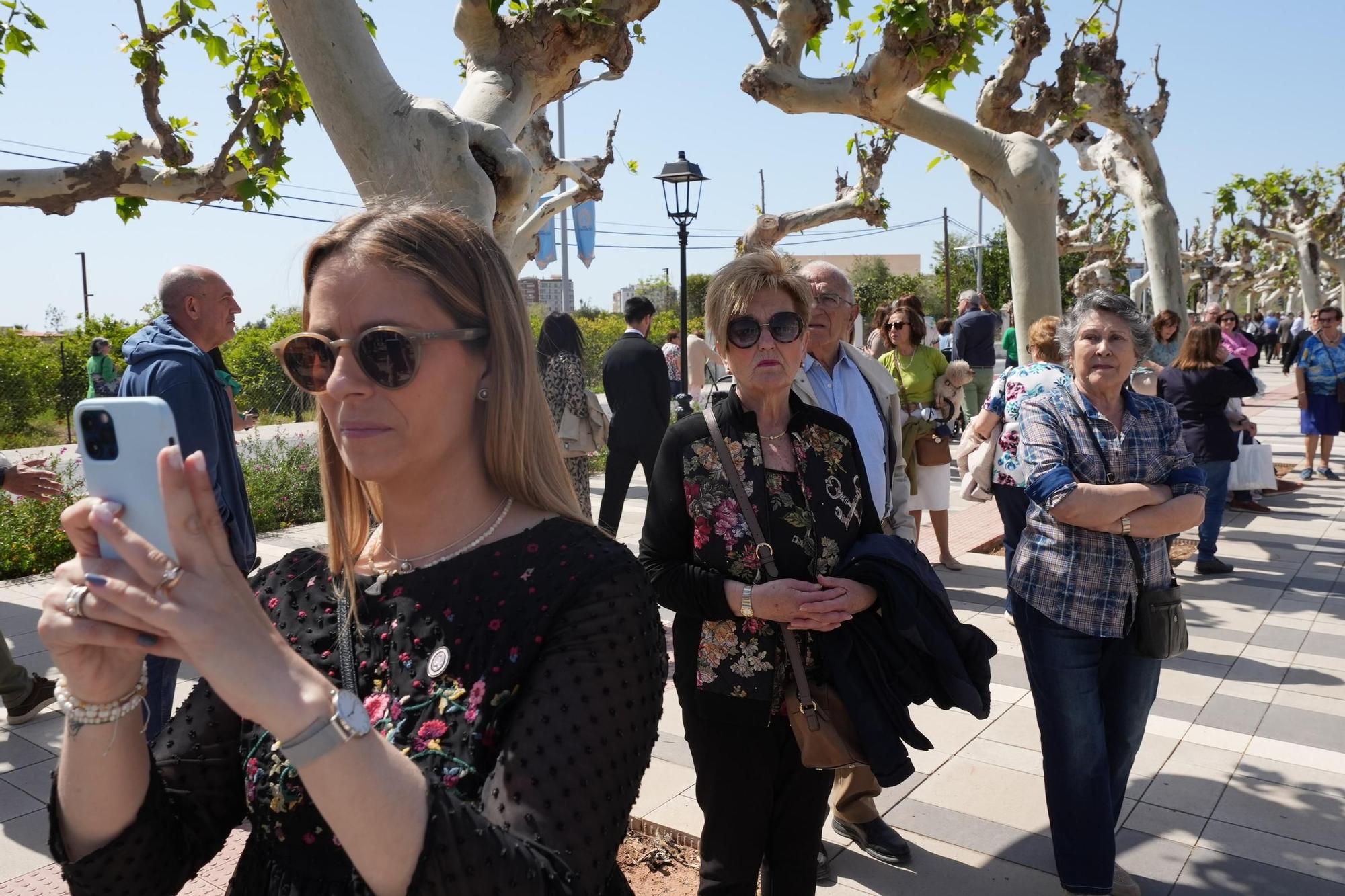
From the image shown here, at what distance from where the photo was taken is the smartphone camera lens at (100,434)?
3.46 feet

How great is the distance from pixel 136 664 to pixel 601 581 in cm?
63

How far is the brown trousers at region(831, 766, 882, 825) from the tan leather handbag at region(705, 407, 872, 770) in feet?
3.63

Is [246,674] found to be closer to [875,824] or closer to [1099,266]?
[875,824]

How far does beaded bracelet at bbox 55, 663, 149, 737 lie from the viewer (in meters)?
1.28

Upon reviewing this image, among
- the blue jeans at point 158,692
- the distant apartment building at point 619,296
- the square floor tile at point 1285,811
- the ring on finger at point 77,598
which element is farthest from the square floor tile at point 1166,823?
the distant apartment building at point 619,296

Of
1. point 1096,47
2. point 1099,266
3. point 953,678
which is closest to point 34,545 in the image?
point 953,678

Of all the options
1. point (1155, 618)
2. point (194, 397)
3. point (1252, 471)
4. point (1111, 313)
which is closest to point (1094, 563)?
point (1155, 618)

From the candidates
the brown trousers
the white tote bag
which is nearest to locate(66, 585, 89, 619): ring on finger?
the brown trousers

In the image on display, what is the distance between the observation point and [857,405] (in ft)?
12.7

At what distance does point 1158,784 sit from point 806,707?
2.54 metres

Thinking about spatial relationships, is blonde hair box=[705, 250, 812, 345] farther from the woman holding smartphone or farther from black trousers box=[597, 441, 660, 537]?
black trousers box=[597, 441, 660, 537]

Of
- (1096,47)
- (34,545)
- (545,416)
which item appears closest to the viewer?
(545,416)

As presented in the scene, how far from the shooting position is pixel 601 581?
4.63 feet

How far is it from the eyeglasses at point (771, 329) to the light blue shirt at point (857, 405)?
785mm
